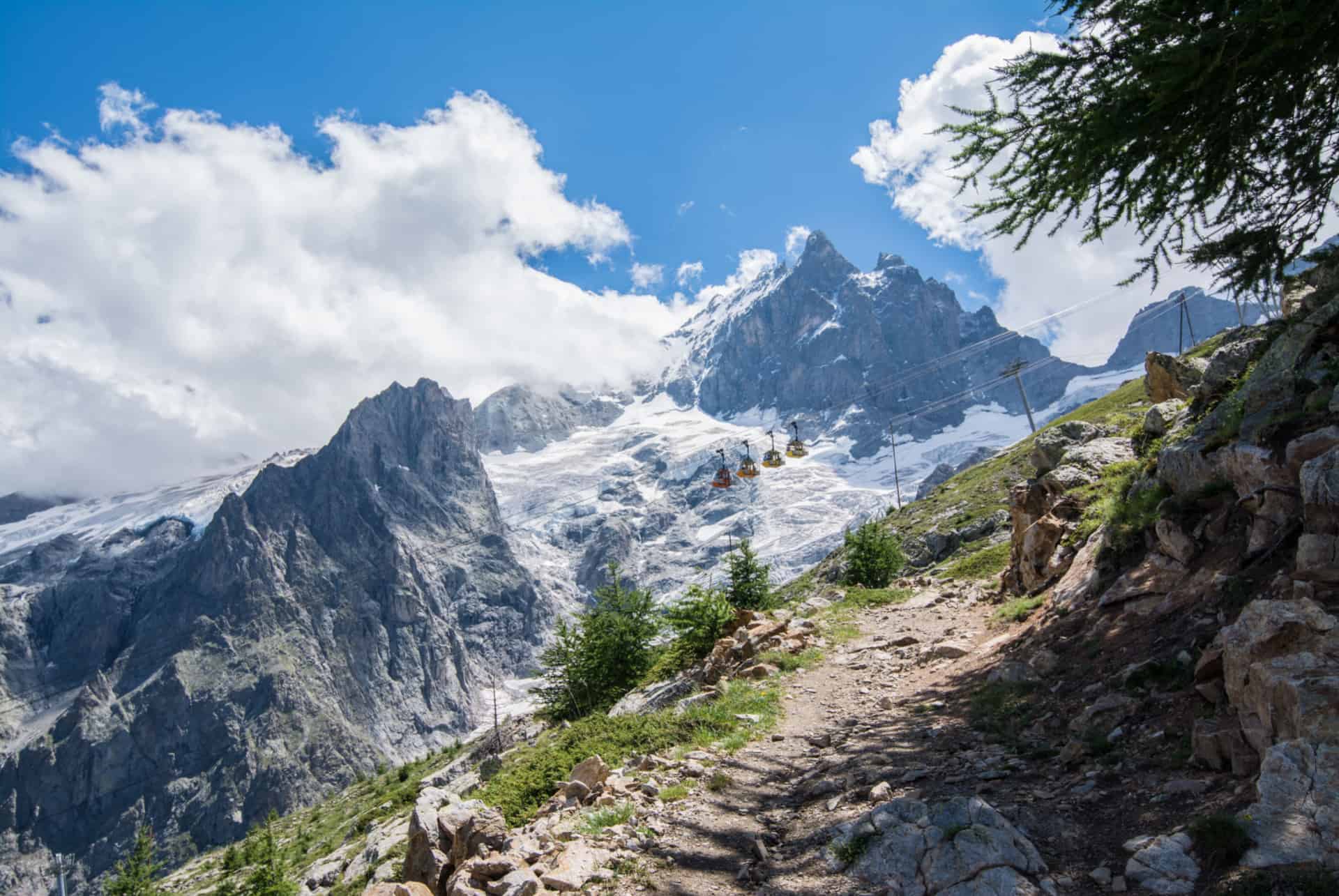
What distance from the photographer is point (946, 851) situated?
5477 millimetres

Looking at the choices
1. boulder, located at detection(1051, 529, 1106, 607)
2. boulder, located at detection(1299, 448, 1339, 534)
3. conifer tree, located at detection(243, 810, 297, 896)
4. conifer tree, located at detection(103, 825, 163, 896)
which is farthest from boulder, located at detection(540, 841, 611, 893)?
conifer tree, located at detection(103, 825, 163, 896)

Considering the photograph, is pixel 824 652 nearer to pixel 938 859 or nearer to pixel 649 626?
pixel 649 626

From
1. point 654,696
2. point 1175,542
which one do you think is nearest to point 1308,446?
point 1175,542

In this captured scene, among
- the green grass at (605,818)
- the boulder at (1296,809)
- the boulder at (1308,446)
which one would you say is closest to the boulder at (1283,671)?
the boulder at (1296,809)

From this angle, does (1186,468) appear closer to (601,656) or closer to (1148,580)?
(1148,580)

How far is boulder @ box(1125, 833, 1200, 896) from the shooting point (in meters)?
4.49

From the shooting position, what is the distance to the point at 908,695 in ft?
38.8

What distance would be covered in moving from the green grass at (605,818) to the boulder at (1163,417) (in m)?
13.4

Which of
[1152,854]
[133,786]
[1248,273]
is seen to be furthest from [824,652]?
[133,786]

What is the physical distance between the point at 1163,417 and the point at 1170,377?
5.05m

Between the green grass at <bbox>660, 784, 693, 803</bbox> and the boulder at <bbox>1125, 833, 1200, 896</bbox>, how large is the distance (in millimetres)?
4758

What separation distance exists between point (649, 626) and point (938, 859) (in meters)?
16.7

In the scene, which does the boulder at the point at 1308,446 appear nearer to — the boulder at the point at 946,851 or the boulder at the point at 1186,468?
the boulder at the point at 1186,468

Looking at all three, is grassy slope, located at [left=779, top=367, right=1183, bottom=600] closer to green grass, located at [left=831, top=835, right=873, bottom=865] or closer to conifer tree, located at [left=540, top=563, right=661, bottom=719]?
conifer tree, located at [left=540, top=563, right=661, bottom=719]
